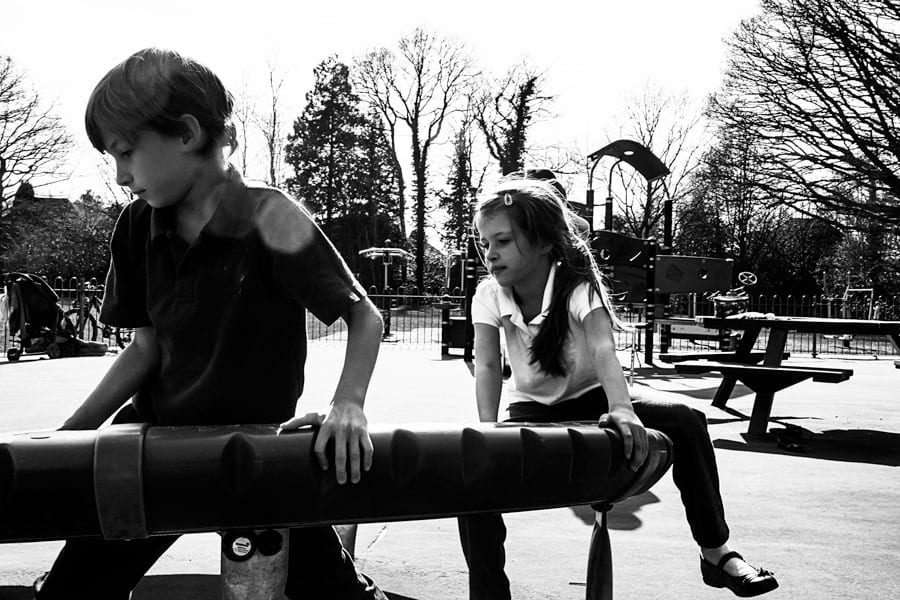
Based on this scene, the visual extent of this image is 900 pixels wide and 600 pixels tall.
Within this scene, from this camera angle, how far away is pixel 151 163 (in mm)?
1439

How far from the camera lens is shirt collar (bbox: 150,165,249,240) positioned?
1587 millimetres

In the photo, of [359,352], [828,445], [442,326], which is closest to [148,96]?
[359,352]

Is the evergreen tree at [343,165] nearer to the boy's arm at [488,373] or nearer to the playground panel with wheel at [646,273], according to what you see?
the playground panel with wheel at [646,273]

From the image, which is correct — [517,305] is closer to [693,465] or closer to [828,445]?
[693,465]

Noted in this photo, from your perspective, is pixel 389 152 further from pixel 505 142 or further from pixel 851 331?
pixel 851 331

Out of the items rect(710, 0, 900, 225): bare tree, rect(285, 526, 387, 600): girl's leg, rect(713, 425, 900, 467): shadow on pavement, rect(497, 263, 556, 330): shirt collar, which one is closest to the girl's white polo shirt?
rect(497, 263, 556, 330): shirt collar

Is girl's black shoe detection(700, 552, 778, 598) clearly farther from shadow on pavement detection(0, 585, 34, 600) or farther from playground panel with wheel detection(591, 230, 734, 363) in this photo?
playground panel with wheel detection(591, 230, 734, 363)

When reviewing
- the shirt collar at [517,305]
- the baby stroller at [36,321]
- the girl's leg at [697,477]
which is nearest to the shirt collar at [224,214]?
the shirt collar at [517,305]

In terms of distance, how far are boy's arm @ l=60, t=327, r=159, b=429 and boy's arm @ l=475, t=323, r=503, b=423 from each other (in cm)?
97

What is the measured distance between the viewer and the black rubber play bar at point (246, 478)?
92cm

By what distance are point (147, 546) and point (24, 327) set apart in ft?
40.4

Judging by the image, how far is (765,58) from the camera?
749 inches

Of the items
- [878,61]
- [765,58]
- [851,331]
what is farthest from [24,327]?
[878,61]

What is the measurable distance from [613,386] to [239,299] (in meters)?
0.85
